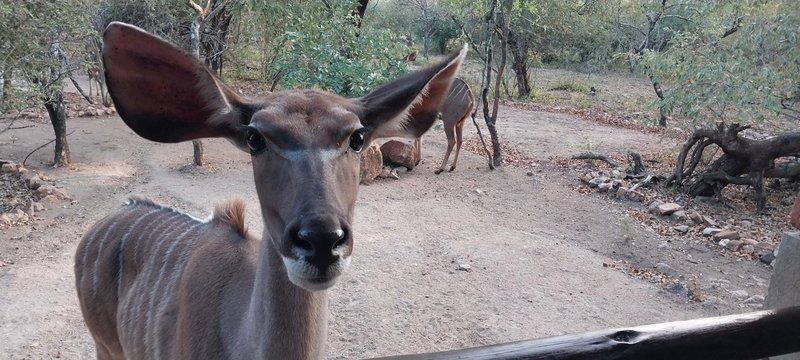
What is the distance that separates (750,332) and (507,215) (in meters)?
5.58

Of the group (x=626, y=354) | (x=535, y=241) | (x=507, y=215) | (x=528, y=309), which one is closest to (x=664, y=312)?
(x=528, y=309)

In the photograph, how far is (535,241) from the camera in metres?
6.77

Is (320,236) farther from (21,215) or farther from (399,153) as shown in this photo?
(399,153)

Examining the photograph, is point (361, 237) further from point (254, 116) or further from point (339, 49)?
point (254, 116)

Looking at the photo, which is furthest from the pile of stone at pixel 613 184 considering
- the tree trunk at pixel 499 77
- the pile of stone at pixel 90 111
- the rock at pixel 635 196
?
the pile of stone at pixel 90 111

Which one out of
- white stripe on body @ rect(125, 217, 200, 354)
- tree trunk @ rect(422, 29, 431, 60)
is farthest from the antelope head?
tree trunk @ rect(422, 29, 431, 60)

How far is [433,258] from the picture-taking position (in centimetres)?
617

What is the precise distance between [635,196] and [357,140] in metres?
6.94

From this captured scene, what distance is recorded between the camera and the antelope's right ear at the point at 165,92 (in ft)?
6.20

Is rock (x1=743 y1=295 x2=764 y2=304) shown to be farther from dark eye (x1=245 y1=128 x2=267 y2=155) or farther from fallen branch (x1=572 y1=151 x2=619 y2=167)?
dark eye (x1=245 y1=128 x2=267 y2=155)

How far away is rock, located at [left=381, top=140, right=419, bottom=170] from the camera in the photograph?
364 inches

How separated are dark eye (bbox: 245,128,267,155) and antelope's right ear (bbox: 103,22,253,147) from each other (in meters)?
0.08

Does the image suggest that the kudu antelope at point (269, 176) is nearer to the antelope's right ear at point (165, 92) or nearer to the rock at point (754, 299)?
the antelope's right ear at point (165, 92)

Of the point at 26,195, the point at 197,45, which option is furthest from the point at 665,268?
the point at 26,195
